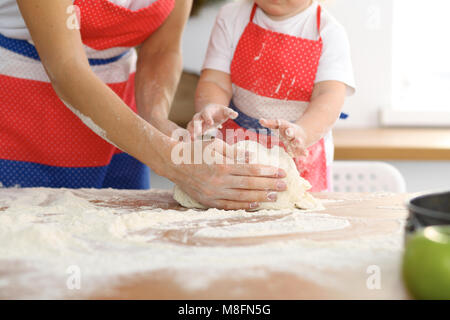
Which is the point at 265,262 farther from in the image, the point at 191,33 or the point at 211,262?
the point at 191,33

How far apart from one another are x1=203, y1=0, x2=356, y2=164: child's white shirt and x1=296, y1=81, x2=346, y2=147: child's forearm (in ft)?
0.08

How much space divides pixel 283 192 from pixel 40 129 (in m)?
0.62

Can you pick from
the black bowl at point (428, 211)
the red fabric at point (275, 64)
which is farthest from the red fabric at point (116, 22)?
the black bowl at point (428, 211)

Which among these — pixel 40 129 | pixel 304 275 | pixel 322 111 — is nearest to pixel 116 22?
pixel 40 129

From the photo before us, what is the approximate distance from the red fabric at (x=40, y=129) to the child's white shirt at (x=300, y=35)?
15.4 inches

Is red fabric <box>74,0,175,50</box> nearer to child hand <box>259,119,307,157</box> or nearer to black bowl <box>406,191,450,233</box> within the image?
child hand <box>259,119,307,157</box>

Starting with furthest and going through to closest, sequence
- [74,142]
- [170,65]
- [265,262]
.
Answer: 1. [170,65]
2. [74,142]
3. [265,262]

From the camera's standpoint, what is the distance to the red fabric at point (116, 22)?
3.58ft

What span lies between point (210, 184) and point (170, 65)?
556mm

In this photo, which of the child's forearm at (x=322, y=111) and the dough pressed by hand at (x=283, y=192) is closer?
the dough pressed by hand at (x=283, y=192)

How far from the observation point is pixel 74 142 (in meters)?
1.20

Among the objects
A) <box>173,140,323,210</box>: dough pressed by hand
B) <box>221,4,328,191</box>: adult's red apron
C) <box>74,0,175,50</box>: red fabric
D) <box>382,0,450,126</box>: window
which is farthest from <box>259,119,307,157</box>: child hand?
<box>382,0,450,126</box>: window

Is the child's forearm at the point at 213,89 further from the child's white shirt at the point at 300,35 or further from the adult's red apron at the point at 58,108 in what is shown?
the adult's red apron at the point at 58,108

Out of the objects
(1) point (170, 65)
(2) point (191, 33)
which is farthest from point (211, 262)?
(2) point (191, 33)
